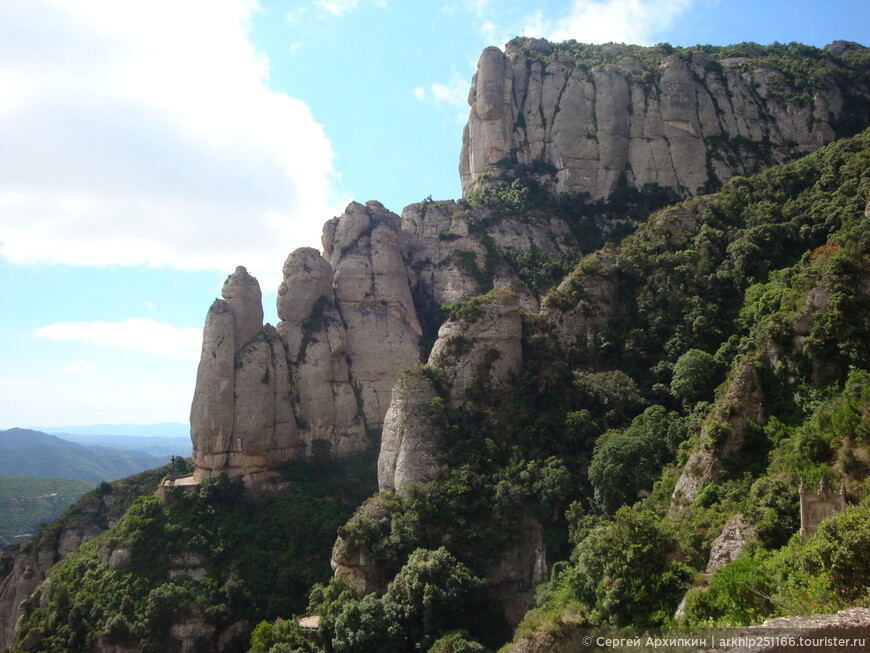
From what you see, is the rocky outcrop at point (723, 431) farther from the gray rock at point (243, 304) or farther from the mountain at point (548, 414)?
the gray rock at point (243, 304)

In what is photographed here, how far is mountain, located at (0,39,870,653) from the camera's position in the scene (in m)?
24.6

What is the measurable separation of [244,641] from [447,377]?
19180mm

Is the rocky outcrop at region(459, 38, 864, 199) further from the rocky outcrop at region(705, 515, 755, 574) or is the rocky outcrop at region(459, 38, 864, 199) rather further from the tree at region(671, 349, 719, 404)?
the rocky outcrop at region(705, 515, 755, 574)

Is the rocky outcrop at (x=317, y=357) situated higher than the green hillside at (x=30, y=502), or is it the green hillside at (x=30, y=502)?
the rocky outcrop at (x=317, y=357)

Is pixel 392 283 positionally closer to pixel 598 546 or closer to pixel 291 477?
pixel 291 477

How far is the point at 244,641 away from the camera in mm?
36031

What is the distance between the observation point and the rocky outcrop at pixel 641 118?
205ft

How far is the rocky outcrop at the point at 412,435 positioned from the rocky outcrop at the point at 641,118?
33562mm

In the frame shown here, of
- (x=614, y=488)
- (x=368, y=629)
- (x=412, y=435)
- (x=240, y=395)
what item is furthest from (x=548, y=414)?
(x=240, y=395)

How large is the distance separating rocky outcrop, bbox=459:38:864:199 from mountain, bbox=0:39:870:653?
31 cm

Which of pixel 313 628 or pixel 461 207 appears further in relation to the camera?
pixel 461 207

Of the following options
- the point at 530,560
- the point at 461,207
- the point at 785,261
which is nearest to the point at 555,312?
the point at 785,261

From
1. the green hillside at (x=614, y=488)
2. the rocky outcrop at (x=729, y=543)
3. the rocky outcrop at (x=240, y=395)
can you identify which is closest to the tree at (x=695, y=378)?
the green hillside at (x=614, y=488)

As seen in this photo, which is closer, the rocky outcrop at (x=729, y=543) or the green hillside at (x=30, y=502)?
the rocky outcrop at (x=729, y=543)
